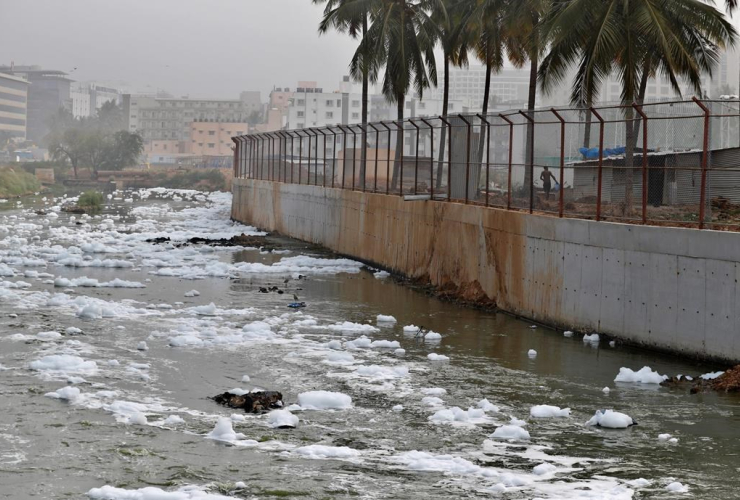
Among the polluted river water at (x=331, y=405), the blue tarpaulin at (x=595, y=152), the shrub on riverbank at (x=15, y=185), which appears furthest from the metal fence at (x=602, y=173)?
the shrub on riverbank at (x=15, y=185)

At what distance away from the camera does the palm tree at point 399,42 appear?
5109 cm

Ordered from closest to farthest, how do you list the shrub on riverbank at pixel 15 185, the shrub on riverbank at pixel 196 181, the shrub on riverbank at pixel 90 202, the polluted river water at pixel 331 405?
the polluted river water at pixel 331 405 → the shrub on riverbank at pixel 90 202 → the shrub on riverbank at pixel 15 185 → the shrub on riverbank at pixel 196 181

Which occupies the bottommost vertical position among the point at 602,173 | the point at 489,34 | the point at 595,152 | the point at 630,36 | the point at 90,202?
the point at 90,202

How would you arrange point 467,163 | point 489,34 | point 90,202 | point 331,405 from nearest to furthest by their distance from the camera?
point 331,405 → point 467,163 → point 489,34 → point 90,202

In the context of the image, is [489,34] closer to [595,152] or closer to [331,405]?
[595,152]

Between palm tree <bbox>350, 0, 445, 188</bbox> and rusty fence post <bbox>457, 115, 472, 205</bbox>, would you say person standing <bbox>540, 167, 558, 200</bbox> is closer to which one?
rusty fence post <bbox>457, 115, 472, 205</bbox>

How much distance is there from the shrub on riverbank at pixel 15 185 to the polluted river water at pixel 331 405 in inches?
2518

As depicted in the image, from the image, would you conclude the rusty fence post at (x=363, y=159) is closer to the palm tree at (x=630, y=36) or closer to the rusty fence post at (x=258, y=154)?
the palm tree at (x=630, y=36)

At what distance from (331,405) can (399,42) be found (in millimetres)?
39067

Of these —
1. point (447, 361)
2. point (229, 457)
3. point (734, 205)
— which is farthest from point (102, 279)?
point (229, 457)

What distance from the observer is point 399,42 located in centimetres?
5134

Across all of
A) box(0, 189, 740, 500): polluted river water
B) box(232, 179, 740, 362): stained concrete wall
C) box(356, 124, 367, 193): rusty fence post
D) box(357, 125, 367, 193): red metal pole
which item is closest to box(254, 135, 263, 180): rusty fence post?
box(356, 124, 367, 193): rusty fence post

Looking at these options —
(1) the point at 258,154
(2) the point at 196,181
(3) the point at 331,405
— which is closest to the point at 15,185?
(1) the point at 258,154

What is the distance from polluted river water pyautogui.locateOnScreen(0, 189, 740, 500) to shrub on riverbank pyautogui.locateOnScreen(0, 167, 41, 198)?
64.0 meters
